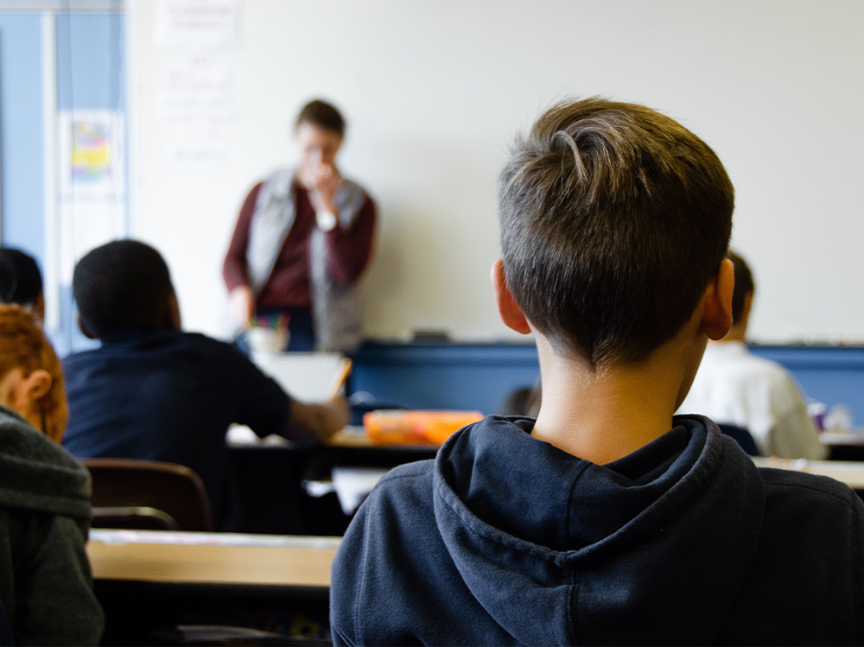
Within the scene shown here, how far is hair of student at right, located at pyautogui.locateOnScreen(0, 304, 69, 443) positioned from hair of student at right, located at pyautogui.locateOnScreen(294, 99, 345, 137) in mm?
2307

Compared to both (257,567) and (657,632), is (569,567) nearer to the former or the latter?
(657,632)

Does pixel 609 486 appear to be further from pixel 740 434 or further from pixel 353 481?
pixel 353 481

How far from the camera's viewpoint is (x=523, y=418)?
0.64m

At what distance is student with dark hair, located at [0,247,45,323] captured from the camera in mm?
1611

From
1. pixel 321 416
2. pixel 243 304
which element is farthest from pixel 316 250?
pixel 321 416

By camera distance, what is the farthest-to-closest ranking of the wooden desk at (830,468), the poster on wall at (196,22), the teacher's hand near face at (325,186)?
the poster on wall at (196,22), the teacher's hand near face at (325,186), the wooden desk at (830,468)

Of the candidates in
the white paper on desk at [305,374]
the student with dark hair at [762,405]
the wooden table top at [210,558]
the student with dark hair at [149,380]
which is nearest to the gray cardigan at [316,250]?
the white paper on desk at [305,374]

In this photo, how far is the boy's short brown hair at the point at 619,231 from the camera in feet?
1.85

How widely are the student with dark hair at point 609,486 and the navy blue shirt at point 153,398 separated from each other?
3.24ft

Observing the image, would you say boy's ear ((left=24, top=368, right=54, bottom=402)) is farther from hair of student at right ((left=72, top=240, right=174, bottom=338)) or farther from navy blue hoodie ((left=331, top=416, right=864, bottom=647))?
navy blue hoodie ((left=331, top=416, right=864, bottom=647))

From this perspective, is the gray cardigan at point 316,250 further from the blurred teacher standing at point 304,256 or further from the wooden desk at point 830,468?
the wooden desk at point 830,468

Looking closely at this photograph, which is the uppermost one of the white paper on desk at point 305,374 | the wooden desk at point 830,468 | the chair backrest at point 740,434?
the chair backrest at point 740,434

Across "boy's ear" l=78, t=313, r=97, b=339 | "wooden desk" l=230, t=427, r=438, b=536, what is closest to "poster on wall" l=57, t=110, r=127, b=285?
"wooden desk" l=230, t=427, r=438, b=536

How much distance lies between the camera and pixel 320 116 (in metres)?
3.27
